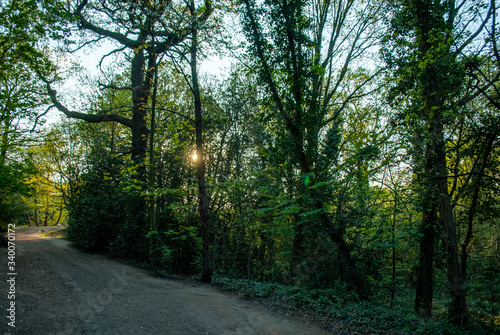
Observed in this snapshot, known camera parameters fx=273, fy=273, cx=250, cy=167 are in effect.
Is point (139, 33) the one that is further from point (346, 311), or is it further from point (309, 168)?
point (346, 311)

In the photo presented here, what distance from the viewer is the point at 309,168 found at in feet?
28.0

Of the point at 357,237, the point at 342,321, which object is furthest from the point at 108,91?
the point at 342,321

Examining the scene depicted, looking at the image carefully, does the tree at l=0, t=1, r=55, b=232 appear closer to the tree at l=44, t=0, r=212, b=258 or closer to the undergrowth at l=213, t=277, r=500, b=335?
the tree at l=44, t=0, r=212, b=258

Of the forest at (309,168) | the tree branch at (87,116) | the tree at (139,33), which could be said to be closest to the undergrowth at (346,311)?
the forest at (309,168)

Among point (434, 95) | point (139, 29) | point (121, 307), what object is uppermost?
point (139, 29)

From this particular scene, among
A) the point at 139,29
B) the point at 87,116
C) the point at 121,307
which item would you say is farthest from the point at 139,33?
the point at 121,307

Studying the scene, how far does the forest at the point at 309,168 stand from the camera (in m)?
6.40

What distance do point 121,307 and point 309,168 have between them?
6065mm

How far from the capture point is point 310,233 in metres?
7.68

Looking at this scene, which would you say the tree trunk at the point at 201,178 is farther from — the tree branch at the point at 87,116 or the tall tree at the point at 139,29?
the tree branch at the point at 87,116

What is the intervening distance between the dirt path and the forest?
102 cm

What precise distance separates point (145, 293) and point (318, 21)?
1220cm

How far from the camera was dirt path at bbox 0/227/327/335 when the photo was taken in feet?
14.6

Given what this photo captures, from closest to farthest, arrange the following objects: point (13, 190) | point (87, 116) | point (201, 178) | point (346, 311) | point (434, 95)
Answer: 1. point (346, 311)
2. point (434, 95)
3. point (201, 178)
4. point (13, 190)
5. point (87, 116)
